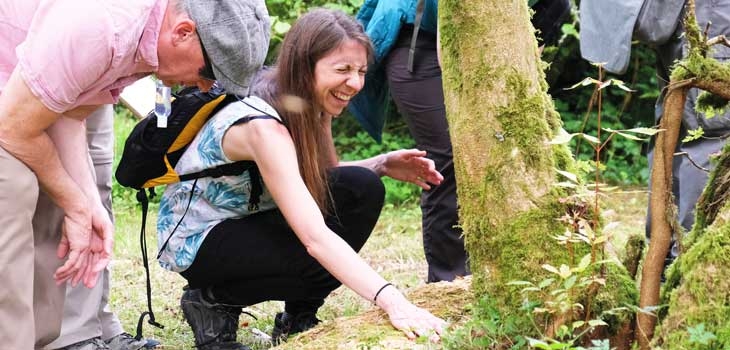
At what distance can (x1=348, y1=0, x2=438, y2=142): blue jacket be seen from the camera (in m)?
4.14

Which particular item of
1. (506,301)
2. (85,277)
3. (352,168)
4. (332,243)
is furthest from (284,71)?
(506,301)

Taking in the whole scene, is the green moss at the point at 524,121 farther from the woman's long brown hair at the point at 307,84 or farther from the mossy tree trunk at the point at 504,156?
the woman's long brown hair at the point at 307,84

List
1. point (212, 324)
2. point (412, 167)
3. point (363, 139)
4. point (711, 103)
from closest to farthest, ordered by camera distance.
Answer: point (711, 103) → point (212, 324) → point (412, 167) → point (363, 139)

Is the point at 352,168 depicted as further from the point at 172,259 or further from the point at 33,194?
the point at 33,194

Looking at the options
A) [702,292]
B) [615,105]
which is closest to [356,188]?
[702,292]

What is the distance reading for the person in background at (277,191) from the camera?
329 cm

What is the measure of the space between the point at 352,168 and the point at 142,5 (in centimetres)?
146

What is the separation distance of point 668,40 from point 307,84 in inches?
63.2

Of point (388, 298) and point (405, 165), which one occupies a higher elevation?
point (405, 165)

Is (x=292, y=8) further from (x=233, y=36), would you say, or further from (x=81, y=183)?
(x=233, y=36)

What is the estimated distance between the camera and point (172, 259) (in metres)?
3.61

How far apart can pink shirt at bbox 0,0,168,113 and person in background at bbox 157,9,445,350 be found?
2.44 feet

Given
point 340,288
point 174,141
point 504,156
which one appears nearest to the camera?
point 504,156

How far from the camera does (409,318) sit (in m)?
2.90
